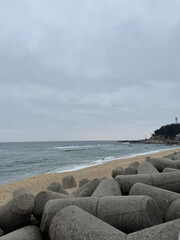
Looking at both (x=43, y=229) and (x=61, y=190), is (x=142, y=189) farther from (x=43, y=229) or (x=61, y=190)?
(x=61, y=190)

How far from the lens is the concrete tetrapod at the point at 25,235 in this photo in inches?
111

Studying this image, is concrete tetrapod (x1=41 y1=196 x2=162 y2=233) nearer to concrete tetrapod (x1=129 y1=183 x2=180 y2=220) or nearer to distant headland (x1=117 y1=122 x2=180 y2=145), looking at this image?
concrete tetrapod (x1=129 y1=183 x2=180 y2=220)

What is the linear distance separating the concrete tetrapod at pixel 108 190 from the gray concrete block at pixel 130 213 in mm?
745

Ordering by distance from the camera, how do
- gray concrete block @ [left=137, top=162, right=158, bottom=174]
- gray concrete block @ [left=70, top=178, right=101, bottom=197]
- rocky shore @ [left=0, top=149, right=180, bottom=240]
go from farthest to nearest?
gray concrete block @ [left=137, top=162, right=158, bottom=174], gray concrete block @ [left=70, top=178, right=101, bottom=197], rocky shore @ [left=0, top=149, right=180, bottom=240]

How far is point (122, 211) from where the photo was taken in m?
3.10

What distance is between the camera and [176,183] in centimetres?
475

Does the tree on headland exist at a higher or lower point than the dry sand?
higher

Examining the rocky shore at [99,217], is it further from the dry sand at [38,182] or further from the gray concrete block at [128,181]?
the dry sand at [38,182]

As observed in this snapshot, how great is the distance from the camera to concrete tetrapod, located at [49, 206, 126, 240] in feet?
8.15

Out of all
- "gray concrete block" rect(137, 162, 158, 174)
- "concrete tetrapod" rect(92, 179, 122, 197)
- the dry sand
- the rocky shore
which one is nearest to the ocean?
the dry sand

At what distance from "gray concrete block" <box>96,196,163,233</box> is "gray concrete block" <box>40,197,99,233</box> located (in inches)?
7.2

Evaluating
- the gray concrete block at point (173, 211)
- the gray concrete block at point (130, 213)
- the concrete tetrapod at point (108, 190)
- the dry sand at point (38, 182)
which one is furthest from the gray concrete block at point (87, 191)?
the dry sand at point (38, 182)

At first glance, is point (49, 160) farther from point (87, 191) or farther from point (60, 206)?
point (60, 206)

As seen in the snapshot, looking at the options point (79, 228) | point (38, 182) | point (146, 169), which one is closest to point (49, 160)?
point (38, 182)
